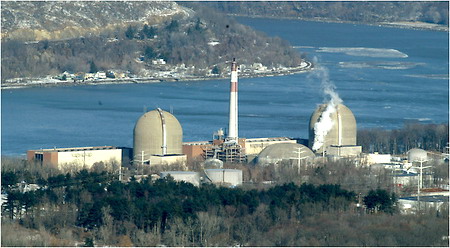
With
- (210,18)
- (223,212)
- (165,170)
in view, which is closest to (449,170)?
(165,170)

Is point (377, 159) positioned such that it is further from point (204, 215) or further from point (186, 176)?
point (204, 215)

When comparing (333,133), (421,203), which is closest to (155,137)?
(333,133)

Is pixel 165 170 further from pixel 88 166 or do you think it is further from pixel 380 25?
pixel 380 25

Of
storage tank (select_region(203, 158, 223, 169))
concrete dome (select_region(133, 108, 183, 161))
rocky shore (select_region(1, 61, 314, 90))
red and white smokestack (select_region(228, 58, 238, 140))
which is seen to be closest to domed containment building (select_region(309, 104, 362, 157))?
red and white smokestack (select_region(228, 58, 238, 140))

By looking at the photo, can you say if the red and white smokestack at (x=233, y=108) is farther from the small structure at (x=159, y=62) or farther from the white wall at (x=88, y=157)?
the small structure at (x=159, y=62)

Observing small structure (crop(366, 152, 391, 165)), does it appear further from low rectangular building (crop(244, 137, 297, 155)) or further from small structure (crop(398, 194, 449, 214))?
small structure (crop(398, 194, 449, 214))
